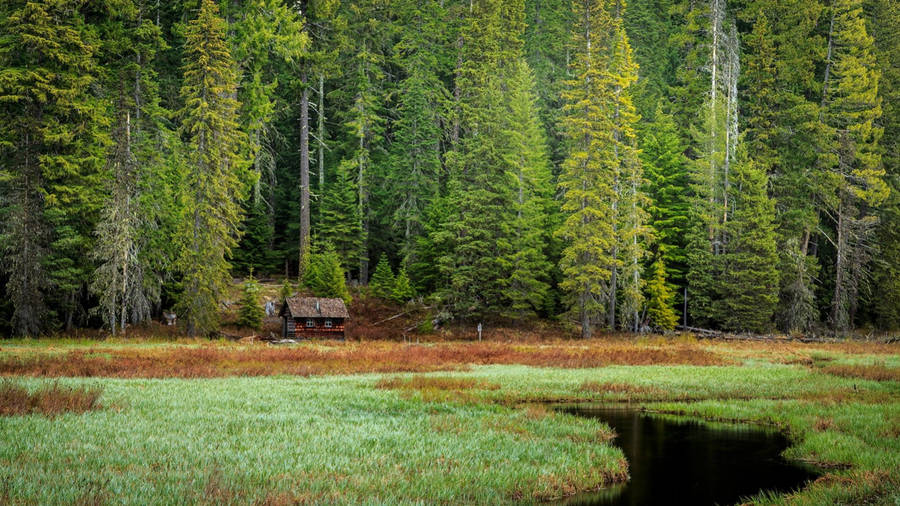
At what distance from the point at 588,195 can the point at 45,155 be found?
29.8m

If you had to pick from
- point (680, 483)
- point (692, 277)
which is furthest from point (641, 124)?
point (680, 483)

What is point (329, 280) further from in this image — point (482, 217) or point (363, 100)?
point (363, 100)

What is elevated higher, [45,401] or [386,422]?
[45,401]

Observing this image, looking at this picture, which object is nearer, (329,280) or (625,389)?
(625,389)

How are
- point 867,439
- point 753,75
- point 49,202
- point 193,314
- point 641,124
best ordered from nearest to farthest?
1. point 867,439
2. point 49,202
3. point 193,314
4. point 753,75
5. point 641,124

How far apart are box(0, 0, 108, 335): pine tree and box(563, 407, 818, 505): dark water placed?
2962cm

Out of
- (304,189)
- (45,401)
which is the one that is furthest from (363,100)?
(45,401)

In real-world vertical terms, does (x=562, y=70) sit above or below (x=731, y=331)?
above

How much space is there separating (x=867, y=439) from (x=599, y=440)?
556cm

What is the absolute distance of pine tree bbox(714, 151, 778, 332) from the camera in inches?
1660

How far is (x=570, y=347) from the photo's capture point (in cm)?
3569

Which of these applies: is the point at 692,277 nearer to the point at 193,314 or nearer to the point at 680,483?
the point at 193,314

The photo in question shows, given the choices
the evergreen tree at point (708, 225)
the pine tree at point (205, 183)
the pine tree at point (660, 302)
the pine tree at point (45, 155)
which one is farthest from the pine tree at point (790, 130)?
the pine tree at point (45, 155)

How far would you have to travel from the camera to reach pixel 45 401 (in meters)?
13.7
